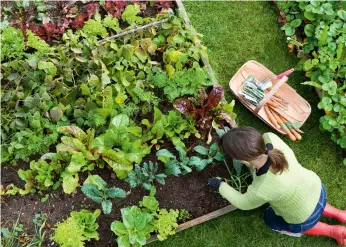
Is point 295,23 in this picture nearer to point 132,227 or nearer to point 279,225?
point 279,225

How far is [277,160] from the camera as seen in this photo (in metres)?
3.44

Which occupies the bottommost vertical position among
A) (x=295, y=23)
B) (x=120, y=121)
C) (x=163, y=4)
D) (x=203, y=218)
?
(x=203, y=218)

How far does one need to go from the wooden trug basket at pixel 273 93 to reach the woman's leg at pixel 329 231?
86 centimetres

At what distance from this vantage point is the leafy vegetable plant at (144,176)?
156 inches

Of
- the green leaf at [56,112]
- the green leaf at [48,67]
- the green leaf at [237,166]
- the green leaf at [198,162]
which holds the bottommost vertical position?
the green leaf at [237,166]

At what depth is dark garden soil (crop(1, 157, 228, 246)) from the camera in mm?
4012

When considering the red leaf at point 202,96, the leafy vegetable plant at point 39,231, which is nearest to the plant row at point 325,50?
the red leaf at point 202,96

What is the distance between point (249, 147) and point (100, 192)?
127 centimetres

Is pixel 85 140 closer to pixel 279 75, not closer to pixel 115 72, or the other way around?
pixel 115 72

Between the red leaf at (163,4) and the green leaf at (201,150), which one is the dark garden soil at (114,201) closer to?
the green leaf at (201,150)

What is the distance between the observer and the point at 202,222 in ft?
13.5

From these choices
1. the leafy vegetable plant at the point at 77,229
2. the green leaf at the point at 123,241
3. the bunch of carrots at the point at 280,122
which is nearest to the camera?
the leafy vegetable plant at the point at 77,229

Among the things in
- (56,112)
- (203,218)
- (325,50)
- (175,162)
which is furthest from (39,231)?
(325,50)

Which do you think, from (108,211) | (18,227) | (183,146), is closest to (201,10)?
(183,146)
